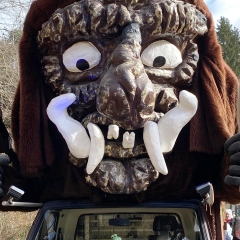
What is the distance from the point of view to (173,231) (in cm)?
322

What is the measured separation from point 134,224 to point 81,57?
48.3 inches

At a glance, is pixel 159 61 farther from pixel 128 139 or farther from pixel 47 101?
pixel 47 101

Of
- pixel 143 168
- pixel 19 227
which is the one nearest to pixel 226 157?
pixel 143 168

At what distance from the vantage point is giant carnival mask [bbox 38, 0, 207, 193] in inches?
119

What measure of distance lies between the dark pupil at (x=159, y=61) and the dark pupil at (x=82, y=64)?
49 cm

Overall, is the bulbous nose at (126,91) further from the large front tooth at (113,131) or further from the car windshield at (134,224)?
the car windshield at (134,224)

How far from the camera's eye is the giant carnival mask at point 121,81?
3.01m

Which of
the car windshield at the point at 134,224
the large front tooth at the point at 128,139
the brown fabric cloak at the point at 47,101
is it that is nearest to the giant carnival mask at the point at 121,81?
the large front tooth at the point at 128,139

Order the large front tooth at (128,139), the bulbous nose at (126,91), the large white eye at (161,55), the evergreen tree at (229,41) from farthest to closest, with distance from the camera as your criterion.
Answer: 1. the evergreen tree at (229,41)
2. the large white eye at (161,55)
3. the large front tooth at (128,139)
4. the bulbous nose at (126,91)

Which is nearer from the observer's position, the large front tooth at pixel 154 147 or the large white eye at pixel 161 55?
the large front tooth at pixel 154 147

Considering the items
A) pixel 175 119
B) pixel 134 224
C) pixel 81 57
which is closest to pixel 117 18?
pixel 81 57

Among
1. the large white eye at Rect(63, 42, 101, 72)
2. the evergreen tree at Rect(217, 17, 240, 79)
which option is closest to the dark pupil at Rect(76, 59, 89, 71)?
the large white eye at Rect(63, 42, 101, 72)

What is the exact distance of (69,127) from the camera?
3131 millimetres

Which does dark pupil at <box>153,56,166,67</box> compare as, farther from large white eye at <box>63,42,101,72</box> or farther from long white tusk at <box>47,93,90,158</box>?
long white tusk at <box>47,93,90,158</box>
